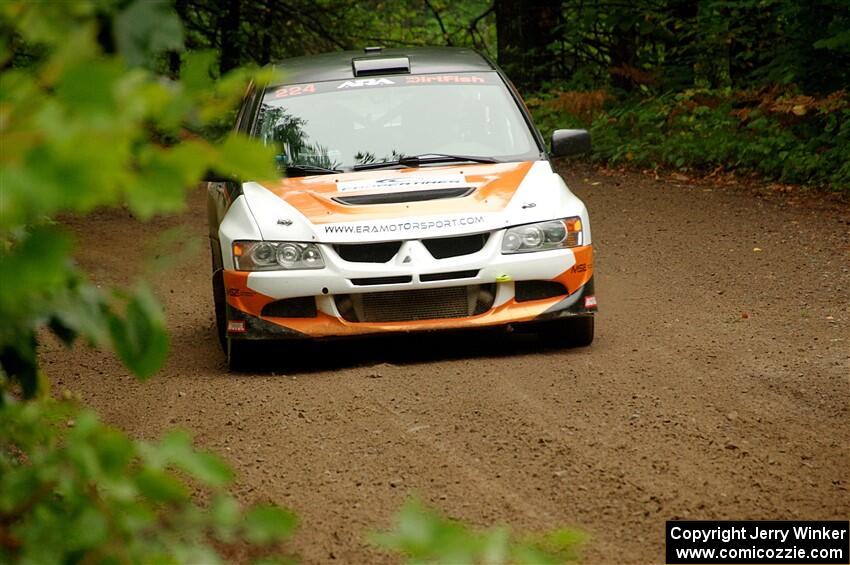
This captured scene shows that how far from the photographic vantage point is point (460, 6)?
2748 cm

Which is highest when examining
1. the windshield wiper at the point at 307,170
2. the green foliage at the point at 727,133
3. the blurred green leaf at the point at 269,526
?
the blurred green leaf at the point at 269,526

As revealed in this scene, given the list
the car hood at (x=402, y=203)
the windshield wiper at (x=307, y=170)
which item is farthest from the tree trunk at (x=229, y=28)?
the car hood at (x=402, y=203)

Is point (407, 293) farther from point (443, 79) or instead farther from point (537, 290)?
point (443, 79)

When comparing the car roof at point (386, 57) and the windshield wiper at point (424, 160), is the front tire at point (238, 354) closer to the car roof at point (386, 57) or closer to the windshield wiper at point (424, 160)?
the windshield wiper at point (424, 160)

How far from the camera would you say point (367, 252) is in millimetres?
7160

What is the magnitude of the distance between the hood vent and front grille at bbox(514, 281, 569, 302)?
637 millimetres

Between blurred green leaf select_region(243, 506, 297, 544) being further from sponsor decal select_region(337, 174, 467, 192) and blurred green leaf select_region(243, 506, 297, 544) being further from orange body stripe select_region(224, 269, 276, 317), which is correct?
sponsor decal select_region(337, 174, 467, 192)

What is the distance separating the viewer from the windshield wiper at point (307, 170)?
7.75m

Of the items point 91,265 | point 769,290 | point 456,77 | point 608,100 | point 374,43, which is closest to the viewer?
point 456,77

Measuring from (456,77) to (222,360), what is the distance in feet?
8.36

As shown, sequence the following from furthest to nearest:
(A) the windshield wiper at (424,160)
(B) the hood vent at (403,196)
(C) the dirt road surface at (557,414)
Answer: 1. (A) the windshield wiper at (424,160)
2. (B) the hood vent at (403,196)
3. (C) the dirt road surface at (557,414)

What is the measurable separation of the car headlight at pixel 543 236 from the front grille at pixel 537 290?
0.67ft

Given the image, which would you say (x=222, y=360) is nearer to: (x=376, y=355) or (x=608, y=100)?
(x=376, y=355)

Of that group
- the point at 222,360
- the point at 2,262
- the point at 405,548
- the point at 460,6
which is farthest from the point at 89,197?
the point at 460,6
